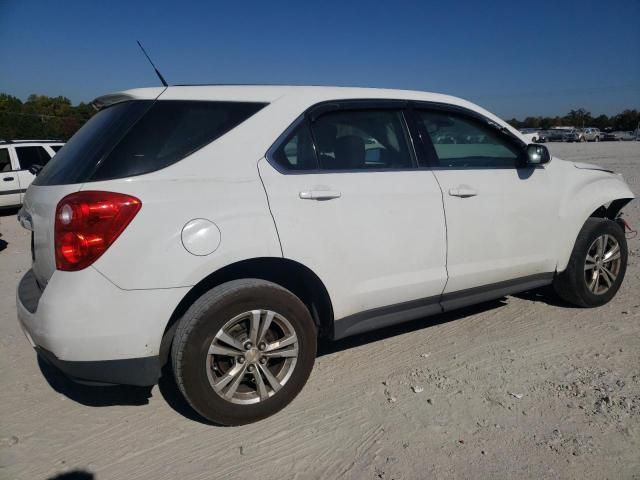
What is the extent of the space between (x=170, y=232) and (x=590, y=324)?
3376 mm

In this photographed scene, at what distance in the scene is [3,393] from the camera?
3074 mm

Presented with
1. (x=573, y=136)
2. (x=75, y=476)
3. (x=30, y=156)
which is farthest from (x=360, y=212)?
(x=573, y=136)

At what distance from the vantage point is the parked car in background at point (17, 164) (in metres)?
11.1

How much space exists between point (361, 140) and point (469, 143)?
990 mm

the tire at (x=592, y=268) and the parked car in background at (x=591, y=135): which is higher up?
the parked car in background at (x=591, y=135)

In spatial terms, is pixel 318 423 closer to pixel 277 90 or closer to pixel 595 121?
pixel 277 90

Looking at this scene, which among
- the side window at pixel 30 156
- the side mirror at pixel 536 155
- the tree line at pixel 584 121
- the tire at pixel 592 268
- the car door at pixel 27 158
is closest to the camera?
the side mirror at pixel 536 155

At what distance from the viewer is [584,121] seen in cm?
10444

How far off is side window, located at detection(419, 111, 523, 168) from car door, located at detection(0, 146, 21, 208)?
1109 centimetres

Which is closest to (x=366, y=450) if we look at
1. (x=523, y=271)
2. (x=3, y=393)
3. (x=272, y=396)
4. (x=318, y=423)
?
(x=318, y=423)

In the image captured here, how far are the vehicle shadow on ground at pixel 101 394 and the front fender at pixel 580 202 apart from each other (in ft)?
10.7

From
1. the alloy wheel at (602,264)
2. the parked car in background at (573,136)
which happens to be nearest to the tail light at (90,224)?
the alloy wheel at (602,264)

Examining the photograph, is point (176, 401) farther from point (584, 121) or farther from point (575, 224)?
point (584, 121)

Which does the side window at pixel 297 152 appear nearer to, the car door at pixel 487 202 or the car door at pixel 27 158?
the car door at pixel 487 202
